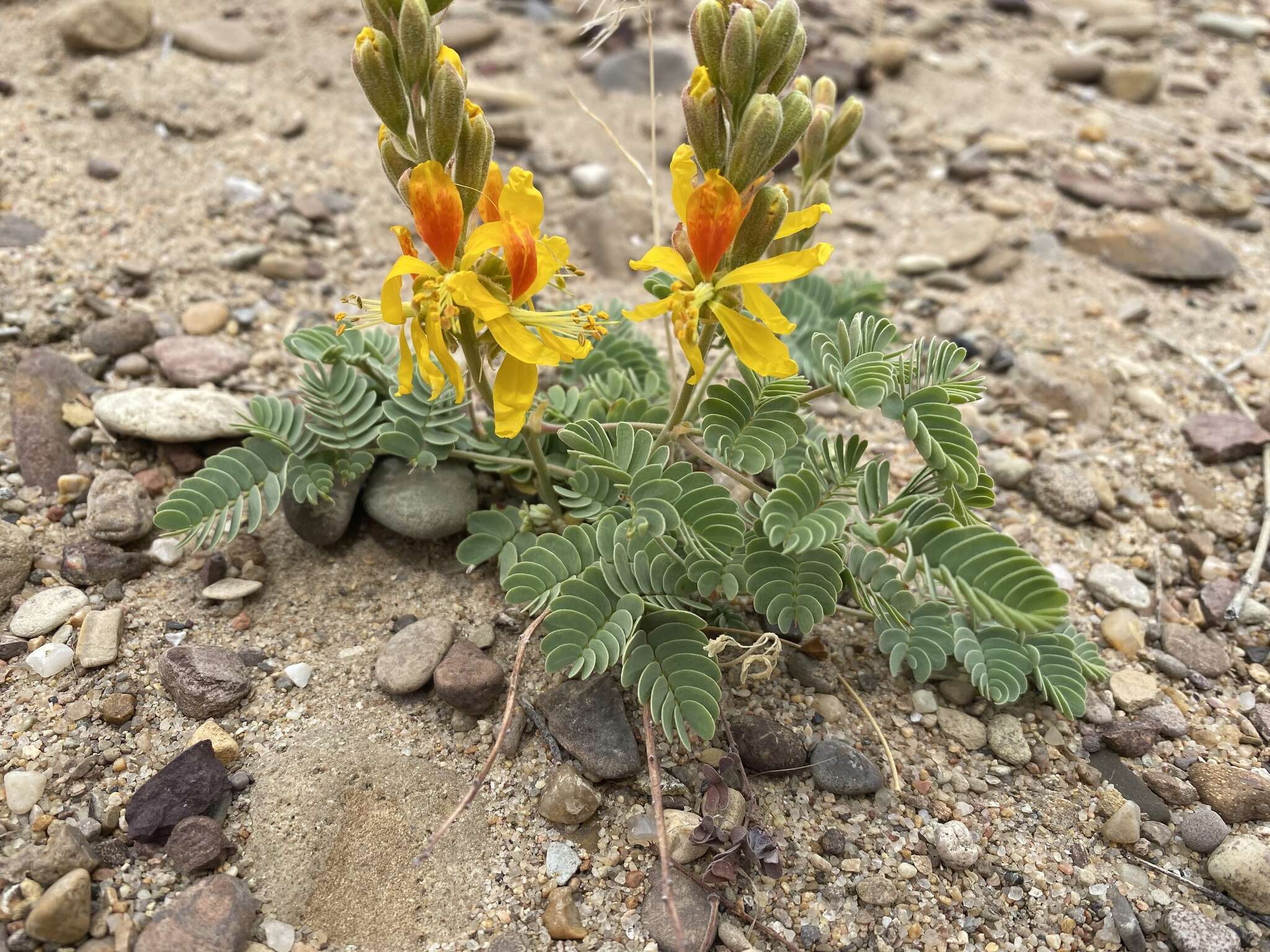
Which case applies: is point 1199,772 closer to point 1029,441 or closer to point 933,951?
point 933,951

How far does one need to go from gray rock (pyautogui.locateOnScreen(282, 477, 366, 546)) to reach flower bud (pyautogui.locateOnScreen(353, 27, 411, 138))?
1132 millimetres

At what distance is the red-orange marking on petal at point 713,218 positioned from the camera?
1944 millimetres

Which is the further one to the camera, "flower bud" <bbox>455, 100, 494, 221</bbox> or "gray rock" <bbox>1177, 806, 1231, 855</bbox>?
"gray rock" <bbox>1177, 806, 1231, 855</bbox>

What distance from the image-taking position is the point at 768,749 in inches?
93.8

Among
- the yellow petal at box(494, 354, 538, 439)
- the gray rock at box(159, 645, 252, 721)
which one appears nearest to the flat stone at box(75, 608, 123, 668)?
the gray rock at box(159, 645, 252, 721)

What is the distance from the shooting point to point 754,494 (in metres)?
2.58

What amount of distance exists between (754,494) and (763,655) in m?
0.49

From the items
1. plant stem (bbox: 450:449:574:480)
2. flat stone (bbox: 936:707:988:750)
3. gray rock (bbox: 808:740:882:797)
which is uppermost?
plant stem (bbox: 450:449:574:480)

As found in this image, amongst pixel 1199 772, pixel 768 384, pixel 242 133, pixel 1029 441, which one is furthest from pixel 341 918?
pixel 242 133

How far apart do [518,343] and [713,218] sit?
484 millimetres

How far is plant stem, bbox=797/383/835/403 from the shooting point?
2285 millimetres

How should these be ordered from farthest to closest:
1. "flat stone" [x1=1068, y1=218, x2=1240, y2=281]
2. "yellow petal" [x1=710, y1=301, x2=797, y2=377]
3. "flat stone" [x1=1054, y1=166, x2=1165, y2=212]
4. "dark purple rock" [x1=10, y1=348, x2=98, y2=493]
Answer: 1. "flat stone" [x1=1054, y1=166, x2=1165, y2=212]
2. "flat stone" [x1=1068, y1=218, x2=1240, y2=281]
3. "dark purple rock" [x1=10, y1=348, x2=98, y2=493]
4. "yellow petal" [x1=710, y1=301, x2=797, y2=377]

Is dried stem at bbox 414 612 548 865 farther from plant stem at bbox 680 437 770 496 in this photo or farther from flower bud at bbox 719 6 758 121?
flower bud at bbox 719 6 758 121

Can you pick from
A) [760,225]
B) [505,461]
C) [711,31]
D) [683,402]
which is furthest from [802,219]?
[505,461]
